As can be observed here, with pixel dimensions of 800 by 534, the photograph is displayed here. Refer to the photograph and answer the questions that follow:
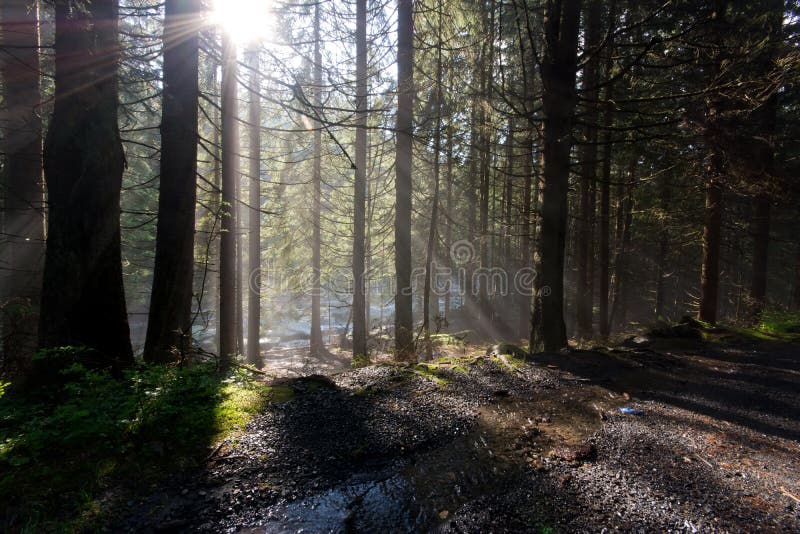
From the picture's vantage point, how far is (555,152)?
7188 millimetres

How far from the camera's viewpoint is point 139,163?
20.8 meters

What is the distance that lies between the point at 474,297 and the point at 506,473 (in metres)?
22.4

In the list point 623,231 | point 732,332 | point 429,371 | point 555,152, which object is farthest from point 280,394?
point 623,231

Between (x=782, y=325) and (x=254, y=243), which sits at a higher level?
(x=254, y=243)

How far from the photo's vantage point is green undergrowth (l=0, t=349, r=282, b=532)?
2.11 metres

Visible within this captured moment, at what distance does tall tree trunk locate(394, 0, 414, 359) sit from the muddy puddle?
565 cm

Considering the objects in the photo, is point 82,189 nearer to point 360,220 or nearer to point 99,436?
point 99,436

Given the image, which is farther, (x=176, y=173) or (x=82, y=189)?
(x=176, y=173)

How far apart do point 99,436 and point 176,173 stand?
3.93 m

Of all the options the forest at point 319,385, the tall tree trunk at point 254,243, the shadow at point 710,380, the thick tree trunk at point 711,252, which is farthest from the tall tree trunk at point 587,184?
the tall tree trunk at point 254,243

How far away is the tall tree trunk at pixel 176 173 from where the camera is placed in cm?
531

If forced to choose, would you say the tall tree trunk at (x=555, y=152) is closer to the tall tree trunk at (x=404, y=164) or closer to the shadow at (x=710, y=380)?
the shadow at (x=710, y=380)

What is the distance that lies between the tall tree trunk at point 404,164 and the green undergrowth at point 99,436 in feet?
19.2

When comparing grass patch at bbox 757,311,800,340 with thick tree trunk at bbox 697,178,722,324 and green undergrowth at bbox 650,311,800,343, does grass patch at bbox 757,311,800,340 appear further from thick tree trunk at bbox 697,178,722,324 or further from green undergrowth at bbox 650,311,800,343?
thick tree trunk at bbox 697,178,722,324
